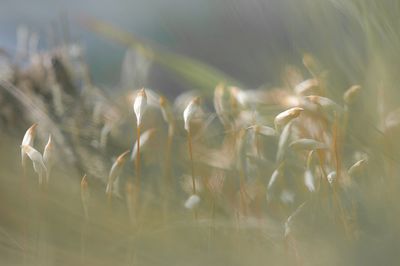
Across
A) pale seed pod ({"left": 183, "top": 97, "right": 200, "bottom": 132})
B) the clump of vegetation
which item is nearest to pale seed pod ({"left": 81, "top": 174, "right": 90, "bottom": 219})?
the clump of vegetation

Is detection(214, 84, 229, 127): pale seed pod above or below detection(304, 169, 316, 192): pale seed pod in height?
above

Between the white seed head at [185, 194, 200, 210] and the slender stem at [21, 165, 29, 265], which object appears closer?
the slender stem at [21, 165, 29, 265]

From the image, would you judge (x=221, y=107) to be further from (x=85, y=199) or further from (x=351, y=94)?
(x=85, y=199)

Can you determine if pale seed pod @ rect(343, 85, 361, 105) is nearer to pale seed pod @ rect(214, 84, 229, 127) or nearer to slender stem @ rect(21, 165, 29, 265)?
pale seed pod @ rect(214, 84, 229, 127)

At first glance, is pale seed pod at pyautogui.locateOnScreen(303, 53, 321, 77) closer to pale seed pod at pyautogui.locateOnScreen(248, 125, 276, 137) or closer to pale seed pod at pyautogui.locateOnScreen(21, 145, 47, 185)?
pale seed pod at pyautogui.locateOnScreen(248, 125, 276, 137)

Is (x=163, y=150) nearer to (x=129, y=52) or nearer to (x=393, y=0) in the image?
(x=393, y=0)

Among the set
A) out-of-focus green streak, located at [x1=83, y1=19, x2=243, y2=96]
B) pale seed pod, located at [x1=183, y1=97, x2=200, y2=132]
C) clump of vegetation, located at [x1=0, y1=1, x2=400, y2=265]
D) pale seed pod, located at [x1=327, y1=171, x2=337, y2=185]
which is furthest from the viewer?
out-of-focus green streak, located at [x1=83, y1=19, x2=243, y2=96]

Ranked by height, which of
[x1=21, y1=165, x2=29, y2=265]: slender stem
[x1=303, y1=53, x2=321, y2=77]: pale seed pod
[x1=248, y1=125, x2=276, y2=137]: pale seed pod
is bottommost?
[x1=21, y1=165, x2=29, y2=265]: slender stem

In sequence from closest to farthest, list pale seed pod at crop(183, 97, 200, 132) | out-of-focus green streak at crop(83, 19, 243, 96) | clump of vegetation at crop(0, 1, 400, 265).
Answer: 1. clump of vegetation at crop(0, 1, 400, 265)
2. pale seed pod at crop(183, 97, 200, 132)
3. out-of-focus green streak at crop(83, 19, 243, 96)
